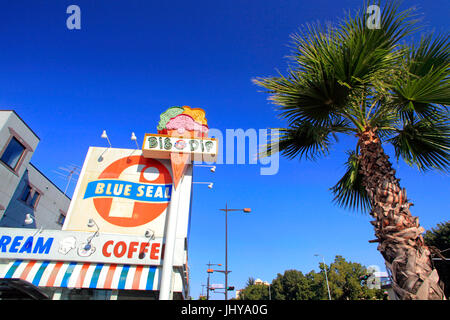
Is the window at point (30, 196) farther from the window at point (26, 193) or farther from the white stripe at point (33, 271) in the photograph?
the white stripe at point (33, 271)

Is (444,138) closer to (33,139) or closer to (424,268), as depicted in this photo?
(424,268)

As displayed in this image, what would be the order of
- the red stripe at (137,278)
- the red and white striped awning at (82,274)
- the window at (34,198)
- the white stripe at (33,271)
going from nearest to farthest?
the white stripe at (33,271), the red and white striped awning at (82,274), the red stripe at (137,278), the window at (34,198)

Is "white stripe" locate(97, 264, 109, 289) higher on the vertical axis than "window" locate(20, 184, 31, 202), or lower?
lower

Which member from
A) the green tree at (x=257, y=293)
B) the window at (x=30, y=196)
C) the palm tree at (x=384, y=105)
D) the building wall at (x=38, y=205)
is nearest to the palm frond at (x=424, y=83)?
the palm tree at (x=384, y=105)

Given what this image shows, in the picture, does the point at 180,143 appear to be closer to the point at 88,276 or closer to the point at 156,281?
the point at 156,281

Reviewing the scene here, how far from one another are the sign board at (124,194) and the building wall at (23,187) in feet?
17.2

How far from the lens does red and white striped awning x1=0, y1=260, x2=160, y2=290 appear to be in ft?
34.8

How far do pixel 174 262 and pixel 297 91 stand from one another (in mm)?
9918

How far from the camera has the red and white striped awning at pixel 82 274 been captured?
10.6 meters

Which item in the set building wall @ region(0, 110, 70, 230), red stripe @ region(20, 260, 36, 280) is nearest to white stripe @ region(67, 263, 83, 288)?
red stripe @ region(20, 260, 36, 280)

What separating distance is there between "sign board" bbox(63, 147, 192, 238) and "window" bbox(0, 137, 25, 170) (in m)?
5.18

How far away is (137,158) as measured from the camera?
15.4 m

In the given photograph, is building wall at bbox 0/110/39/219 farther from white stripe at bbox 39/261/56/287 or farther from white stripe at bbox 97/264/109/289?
white stripe at bbox 97/264/109/289
